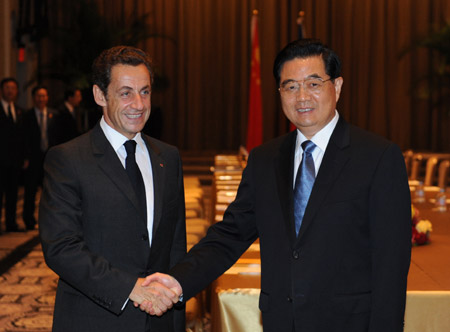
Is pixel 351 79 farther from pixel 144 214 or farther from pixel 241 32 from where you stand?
pixel 144 214

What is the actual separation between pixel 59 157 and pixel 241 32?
501 inches

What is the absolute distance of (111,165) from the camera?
2.05m

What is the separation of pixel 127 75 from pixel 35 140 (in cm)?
567

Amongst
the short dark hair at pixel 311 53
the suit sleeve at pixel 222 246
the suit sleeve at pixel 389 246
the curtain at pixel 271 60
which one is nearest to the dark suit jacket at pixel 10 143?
the suit sleeve at pixel 222 246

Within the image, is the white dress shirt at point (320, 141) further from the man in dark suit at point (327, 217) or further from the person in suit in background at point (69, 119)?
the person in suit in background at point (69, 119)

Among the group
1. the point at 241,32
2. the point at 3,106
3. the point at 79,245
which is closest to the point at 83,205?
the point at 79,245

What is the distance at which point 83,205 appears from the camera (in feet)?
6.53

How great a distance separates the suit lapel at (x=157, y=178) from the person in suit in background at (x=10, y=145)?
5.02 m

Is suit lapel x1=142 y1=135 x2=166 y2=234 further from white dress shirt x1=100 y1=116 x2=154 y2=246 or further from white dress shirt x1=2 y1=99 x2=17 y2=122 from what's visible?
white dress shirt x1=2 y1=99 x2=17 y2=122

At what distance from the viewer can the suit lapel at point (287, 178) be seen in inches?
76.2

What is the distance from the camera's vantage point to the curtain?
14109 millimetres

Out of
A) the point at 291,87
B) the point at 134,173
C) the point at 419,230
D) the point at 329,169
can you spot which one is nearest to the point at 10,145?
the point at 419,230

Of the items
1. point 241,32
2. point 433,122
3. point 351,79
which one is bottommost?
point 433,122

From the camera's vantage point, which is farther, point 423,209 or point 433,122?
point 433,122
